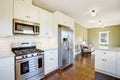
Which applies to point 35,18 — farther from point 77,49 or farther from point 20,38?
point 77,49

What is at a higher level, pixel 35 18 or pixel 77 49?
pixel 35 18

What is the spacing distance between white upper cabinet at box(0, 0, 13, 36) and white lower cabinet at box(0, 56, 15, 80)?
2.22 feet

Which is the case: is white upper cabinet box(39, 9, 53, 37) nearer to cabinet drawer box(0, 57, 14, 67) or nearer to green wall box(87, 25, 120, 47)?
cabinet drawer box(0, 57, 14, 67)

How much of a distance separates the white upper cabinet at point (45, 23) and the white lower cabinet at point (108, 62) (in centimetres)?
204

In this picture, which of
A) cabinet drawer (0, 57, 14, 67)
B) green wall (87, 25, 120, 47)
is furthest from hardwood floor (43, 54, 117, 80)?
green wall (87, 25, 120, 47)

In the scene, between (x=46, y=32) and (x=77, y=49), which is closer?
(x=46, y=32)

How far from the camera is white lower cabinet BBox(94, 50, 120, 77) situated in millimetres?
2707

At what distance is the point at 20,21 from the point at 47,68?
1769 mm

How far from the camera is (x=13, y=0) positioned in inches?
85.4

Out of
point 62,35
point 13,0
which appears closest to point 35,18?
point 13,0

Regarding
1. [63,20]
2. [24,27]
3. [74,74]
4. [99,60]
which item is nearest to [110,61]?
[99,60]

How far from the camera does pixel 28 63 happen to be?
220cm

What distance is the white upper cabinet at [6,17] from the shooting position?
199cm

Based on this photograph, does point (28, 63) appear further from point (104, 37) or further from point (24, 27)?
point (104, 37)
